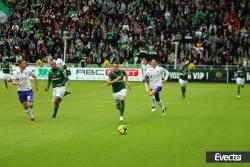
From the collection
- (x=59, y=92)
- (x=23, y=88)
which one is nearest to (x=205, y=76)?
(x=59, y=92)

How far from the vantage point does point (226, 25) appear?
55.2 meters

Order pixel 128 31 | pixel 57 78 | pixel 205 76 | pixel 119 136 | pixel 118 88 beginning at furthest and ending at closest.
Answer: pixel 128 31 → pixel 205 76 → pixel 57 78 → pixel 118 88 → pixel 119 136

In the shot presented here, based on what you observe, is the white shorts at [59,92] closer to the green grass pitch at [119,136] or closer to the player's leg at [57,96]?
the player's leg at [57,96]

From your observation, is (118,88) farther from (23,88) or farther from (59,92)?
(23,88)

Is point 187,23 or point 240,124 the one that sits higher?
point 187,23

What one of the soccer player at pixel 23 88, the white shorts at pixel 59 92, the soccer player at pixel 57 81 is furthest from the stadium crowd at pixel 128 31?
the soccer player at pixel 23 88

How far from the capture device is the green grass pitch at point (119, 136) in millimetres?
15359

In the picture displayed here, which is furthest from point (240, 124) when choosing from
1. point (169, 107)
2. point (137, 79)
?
point (137, 79)

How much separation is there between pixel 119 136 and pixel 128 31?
3903cm

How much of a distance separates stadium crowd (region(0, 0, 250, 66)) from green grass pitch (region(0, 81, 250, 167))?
20.7 meters

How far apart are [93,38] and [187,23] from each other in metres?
9.31

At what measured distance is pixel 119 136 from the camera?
64.3 feet

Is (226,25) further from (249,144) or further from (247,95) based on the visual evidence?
(249,144)

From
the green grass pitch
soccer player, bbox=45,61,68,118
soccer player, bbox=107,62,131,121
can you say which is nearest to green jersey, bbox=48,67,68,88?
soccer player, bbox=45,61,68,118
